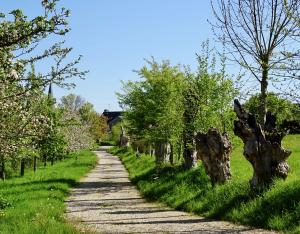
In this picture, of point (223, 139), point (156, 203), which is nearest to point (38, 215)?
point (156, 203)

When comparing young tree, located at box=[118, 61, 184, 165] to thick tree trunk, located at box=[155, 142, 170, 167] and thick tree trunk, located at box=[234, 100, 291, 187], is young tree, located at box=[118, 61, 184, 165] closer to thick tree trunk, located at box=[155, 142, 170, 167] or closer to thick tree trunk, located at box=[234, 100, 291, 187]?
thick tree trunk, located at box=[155, 142, 170, 167]

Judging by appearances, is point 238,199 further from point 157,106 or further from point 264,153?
point 157,106

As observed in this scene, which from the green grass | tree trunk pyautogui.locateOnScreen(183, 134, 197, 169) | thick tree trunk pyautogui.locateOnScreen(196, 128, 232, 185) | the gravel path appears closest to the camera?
the green grass

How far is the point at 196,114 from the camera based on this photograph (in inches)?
870

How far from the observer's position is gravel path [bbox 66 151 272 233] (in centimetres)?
1134

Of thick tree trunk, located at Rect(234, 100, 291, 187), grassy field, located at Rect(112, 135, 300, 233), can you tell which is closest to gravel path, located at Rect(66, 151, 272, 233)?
grassy field, located at Rect(112, 135, 300, 233)

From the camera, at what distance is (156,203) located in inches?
676

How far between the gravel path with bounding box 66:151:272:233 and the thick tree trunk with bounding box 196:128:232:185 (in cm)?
196

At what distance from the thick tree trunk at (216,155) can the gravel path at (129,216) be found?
1.96 meters

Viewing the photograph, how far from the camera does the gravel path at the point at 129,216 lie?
37.2 feet

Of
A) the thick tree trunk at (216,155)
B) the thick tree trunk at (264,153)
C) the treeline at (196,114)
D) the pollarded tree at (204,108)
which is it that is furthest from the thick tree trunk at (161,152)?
the thick tree trunk at (264,153)

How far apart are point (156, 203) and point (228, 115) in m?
5.37

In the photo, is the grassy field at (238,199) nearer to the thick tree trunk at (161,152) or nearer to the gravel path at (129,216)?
the gravel path at (129,216)

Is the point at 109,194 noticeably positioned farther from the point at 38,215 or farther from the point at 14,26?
the point at 14,26
